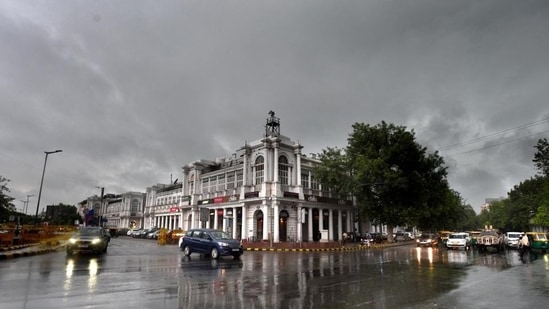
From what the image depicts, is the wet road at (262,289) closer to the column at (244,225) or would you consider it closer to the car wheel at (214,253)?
the car wheel at (214,253)

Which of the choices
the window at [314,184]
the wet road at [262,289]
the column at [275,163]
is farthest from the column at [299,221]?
the wet road at [262,289]

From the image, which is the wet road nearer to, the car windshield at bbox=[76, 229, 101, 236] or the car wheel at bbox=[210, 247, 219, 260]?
the car wheel at bbox=[210, 247, 219, 260]

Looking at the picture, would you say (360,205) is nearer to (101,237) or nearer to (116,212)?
(101,237)

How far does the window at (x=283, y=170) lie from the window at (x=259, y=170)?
217 centimetres

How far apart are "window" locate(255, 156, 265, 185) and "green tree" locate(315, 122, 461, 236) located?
744 cm

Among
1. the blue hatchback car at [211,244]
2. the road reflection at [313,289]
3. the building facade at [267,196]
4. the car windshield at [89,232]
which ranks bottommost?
the road reflection at [313,289]

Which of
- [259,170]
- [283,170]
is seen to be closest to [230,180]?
[259,170]

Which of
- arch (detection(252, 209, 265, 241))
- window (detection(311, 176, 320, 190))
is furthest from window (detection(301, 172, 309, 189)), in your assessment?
arch (detection(252, 209, 265, 241))

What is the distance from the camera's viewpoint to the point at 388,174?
38.0 m

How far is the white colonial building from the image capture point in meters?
41.4

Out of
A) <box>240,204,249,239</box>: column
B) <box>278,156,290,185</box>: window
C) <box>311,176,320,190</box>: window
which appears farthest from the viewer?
<box>311,176,320,190</box>: window

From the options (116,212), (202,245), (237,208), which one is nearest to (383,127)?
(237,208)

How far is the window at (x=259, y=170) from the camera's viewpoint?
43503 mm

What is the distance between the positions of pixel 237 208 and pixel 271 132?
38.2 ft
